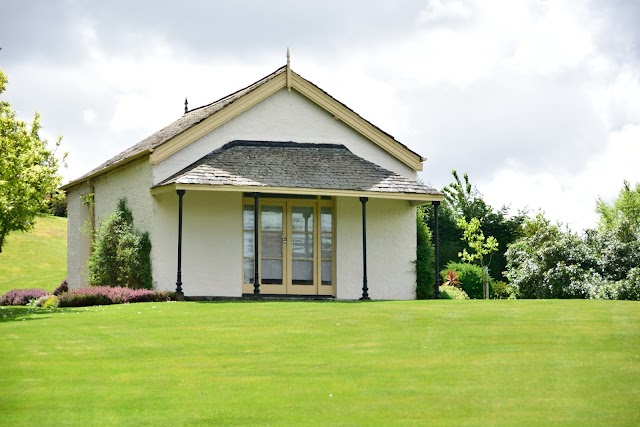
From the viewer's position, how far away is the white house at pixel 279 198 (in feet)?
85.5

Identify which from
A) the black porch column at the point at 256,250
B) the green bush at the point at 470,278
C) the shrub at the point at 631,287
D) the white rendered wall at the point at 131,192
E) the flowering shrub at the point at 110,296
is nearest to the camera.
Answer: the flowering shrub at the point at 110,296

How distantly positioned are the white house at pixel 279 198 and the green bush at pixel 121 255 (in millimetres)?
327

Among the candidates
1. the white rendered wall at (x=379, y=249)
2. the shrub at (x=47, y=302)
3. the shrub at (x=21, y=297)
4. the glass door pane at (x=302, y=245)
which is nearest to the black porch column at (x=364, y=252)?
the white rendered wall at (x=379, y=249)

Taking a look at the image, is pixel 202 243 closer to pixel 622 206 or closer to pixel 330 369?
pixel 330 369

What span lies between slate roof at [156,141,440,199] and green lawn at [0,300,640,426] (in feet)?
22.8

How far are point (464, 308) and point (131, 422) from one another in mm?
9921

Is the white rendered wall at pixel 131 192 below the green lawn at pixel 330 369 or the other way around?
the other way around

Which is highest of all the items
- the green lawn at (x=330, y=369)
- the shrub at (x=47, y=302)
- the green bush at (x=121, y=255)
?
the green bush at (x=121, y=255)

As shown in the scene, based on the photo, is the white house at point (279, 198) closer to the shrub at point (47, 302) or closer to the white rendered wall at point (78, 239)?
the shrub at point (47, 302)

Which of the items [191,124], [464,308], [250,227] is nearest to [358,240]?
[250,227]

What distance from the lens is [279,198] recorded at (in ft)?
88.1

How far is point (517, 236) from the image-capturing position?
4331 cm

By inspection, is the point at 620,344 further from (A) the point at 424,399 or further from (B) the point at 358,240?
(B) the point at 358,240

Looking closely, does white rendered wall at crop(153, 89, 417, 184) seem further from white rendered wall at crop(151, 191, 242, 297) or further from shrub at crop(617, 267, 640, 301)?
shrub at crop(617, 267, 640, 301)
